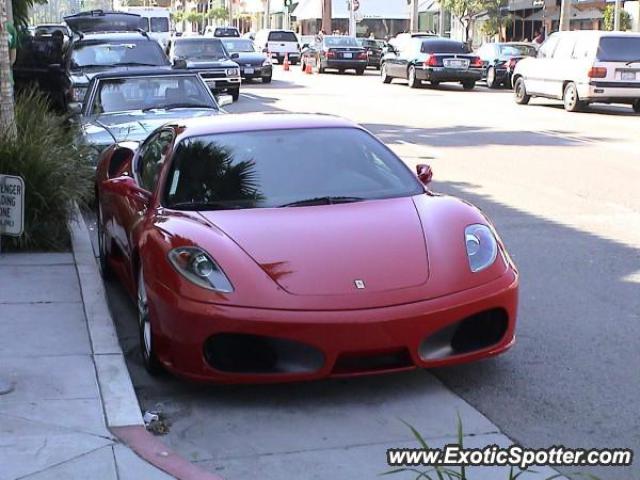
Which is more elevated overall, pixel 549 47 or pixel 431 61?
pixel 549 47

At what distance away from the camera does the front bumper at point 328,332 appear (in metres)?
5.15

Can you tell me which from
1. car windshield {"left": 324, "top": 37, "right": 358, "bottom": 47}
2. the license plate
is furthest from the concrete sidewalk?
car windshield {"left": 324, "top": 37, "right": 358, "bottom": 47}

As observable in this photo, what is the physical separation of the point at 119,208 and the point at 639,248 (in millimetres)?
4610

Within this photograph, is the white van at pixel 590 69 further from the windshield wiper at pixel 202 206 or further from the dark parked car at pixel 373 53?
the dark parked car at pixel 373 53

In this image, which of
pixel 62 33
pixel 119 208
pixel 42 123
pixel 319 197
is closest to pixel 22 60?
pixel 62 33

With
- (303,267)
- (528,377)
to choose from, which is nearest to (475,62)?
(528,377)

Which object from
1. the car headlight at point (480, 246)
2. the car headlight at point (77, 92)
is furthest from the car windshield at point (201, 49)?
the car headlight at point (480, 246)

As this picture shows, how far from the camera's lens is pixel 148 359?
5.89 metres

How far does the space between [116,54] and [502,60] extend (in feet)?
59.0

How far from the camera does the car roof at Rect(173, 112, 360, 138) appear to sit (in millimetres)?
6879

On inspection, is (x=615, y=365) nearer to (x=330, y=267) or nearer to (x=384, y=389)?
(x=384, y=389)

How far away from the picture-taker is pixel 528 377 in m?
5.82

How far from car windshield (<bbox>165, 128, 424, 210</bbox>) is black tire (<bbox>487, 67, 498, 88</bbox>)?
1046 inches

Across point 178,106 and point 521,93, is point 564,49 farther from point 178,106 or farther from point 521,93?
point 178,106
